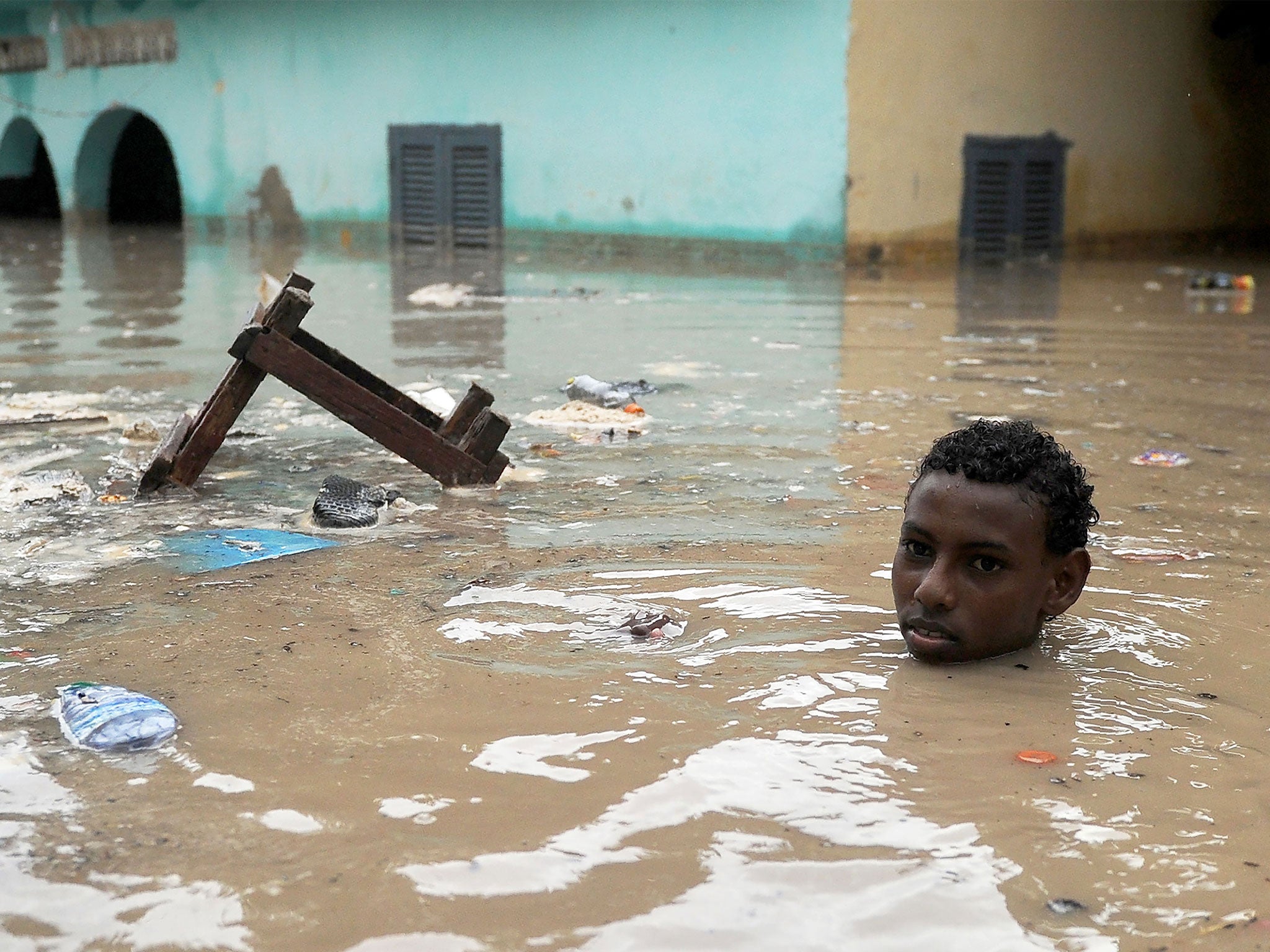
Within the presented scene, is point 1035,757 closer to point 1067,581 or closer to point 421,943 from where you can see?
point 1067,581

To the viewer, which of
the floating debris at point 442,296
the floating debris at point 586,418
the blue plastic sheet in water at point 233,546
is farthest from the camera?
the floating debris at point 442,296

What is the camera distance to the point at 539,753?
7.18ft

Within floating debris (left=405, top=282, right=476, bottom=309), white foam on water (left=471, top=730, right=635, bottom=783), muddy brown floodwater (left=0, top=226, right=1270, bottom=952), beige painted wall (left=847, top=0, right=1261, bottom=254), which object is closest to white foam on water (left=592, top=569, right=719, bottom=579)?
muddy brown floodwater (left=0, top=226, right=1270, bottom=952)

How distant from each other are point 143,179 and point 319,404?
20256 mm

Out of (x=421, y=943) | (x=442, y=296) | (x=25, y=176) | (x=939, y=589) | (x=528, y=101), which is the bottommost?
(x=421, y=943)

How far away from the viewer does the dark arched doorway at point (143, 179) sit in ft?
71.9

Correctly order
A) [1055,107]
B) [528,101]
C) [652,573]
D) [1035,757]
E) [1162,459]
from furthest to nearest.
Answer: [528,101] → [1055,107] → [1162,459] → [652,573] → [1035,757]

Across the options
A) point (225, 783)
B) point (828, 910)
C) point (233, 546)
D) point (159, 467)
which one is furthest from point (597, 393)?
point (828, 910)

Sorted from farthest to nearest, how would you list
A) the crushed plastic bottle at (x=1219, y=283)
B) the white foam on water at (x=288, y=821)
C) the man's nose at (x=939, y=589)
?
1. the crushed plastic bottle at (x=1219, y=283)
2. the man's nose at (x=939, y=589)
3. the white foam on water at (x=288, y=821)

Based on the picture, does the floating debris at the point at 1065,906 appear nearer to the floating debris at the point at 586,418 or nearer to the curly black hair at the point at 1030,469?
the curly black hair at the point at 1030,469

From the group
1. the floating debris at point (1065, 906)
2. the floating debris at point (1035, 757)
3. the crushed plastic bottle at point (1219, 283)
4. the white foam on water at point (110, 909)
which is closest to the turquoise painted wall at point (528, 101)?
the crushed plastic bottle at point (1219, 283)

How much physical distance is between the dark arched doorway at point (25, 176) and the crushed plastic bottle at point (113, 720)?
20.4 m

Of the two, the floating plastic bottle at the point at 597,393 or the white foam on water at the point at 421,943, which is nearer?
the white foam on water at the point at 421,943

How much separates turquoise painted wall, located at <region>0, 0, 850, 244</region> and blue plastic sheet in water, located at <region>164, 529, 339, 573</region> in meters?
9.56
